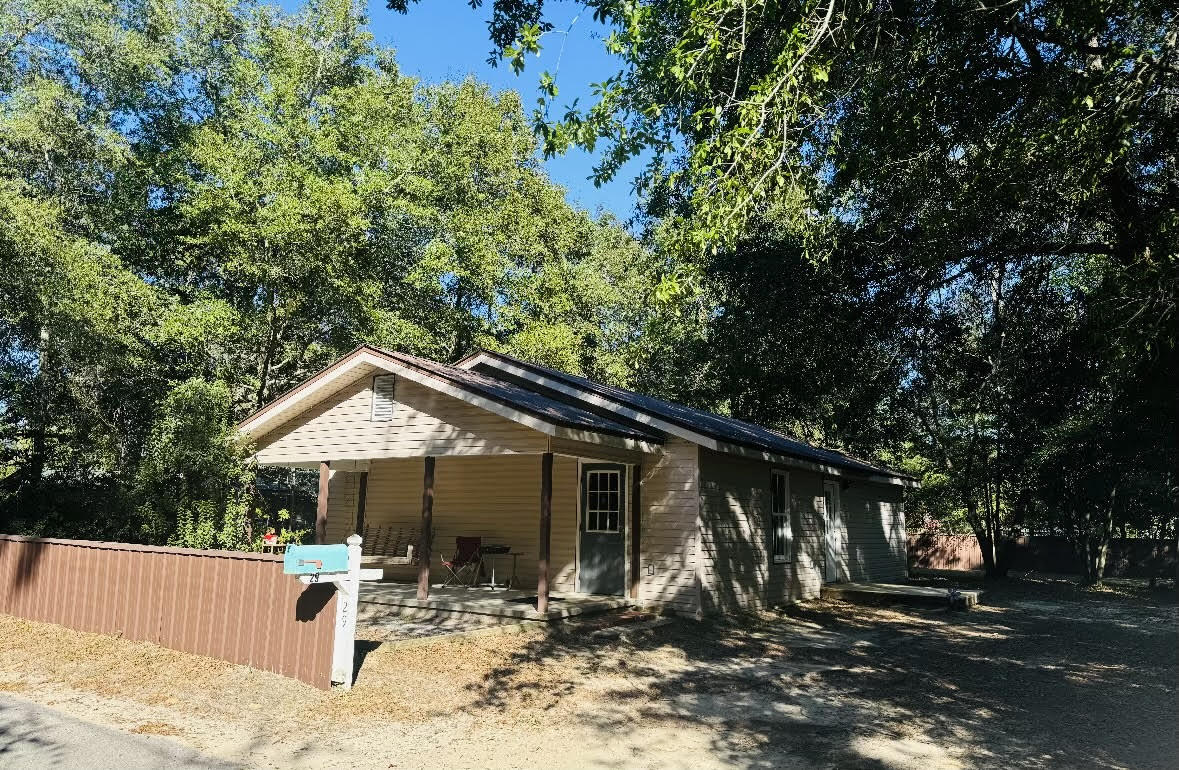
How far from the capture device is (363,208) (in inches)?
751

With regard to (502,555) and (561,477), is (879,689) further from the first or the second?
(502,555)

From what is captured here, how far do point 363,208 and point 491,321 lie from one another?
8.34 m

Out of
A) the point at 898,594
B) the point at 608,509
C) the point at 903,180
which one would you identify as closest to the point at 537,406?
the point at 608,509

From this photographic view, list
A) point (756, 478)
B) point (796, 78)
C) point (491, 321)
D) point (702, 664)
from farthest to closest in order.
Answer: point (491, 321)
point (756, 478)
point (702, 664)
point (796, 78)

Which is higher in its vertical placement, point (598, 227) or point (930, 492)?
point (598, 227)

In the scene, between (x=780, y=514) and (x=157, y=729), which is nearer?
(x=157, y=729)

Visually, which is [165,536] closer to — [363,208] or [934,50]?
[363,208]

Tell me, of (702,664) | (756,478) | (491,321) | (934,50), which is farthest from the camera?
(491,321)

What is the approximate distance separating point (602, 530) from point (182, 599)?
21.4 feet

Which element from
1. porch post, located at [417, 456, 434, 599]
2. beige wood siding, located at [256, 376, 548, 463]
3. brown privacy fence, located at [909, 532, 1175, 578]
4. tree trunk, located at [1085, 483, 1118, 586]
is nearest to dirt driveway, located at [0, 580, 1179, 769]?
porch post, located at [417, 456, 434, 599]

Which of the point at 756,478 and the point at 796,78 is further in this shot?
the point at 756,478

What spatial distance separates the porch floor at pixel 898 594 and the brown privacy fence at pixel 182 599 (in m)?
11.7

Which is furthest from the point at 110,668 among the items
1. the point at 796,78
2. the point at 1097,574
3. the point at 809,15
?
the point at 1097,574

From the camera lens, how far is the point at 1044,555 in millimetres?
28094
